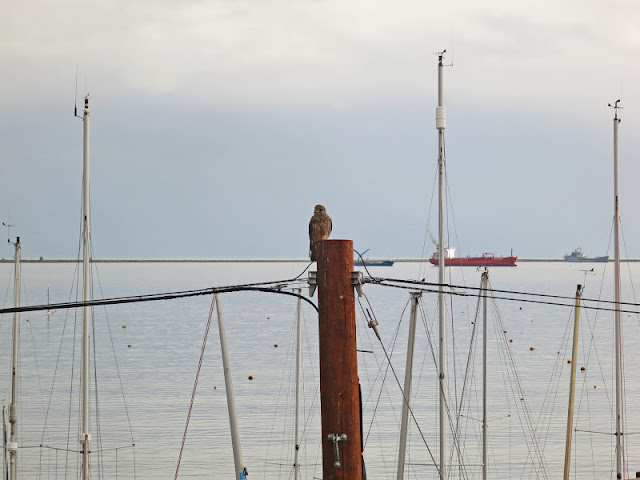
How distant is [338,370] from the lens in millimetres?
10305

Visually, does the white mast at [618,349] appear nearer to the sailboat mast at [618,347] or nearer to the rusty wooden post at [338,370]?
the sailboat mast at [618,347]

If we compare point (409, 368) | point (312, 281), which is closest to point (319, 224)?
point (409, 368)

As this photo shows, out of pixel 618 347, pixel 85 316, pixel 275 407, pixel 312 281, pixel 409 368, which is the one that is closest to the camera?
pixel 312 281

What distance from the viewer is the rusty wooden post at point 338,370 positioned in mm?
10305

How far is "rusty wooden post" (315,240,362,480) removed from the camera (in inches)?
406

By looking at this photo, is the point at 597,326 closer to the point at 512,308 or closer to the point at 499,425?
the point at 512,308

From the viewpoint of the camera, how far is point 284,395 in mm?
54469

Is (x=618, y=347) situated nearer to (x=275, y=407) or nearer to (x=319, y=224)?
(x=319, y=224)

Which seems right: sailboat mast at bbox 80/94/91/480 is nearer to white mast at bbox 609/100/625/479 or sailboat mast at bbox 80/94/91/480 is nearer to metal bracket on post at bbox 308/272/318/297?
metal bracket on post at bbox 308/272/318/297

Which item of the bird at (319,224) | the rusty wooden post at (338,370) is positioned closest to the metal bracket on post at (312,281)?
the rusty wooden post at (338,370)

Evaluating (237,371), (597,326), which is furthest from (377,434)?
(597,326)

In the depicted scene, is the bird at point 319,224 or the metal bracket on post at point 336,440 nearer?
the metal bracket on post at point 336,440

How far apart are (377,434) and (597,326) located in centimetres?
8249

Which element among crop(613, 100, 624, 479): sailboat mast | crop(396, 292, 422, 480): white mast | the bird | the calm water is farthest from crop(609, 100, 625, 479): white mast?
the bird
